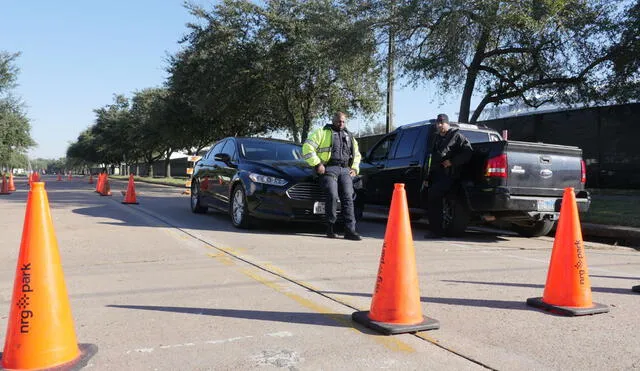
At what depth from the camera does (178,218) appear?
1097cm

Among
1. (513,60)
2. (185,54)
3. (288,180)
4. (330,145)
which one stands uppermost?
(185,54)

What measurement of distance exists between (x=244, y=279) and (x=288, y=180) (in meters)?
3.38

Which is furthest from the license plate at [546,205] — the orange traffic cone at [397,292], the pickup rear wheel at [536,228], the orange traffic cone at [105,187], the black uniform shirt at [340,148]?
the orange traffic cone at [105,187]

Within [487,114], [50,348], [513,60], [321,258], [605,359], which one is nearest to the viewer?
[50,348]

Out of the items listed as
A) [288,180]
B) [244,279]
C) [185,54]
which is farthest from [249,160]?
[185,54]

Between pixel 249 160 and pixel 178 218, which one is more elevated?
pixel 249 160

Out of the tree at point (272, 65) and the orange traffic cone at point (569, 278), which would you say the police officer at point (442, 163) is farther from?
the tree at point (272, 65)

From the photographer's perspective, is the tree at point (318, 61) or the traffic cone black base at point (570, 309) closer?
the traffic cone black base at point (570, 309)

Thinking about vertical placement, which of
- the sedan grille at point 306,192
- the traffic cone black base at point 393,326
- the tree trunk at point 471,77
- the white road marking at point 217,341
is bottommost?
the white road marking at point 217,341

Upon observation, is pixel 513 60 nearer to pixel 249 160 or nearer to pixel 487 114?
pixel 487 114

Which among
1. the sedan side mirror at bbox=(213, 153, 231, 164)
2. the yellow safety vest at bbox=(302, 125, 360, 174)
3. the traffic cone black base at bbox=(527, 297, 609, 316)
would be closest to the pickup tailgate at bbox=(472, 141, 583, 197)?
the yellow safety vest at bbox=(302, 125, 360, 174)

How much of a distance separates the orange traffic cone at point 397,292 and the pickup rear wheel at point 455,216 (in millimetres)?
4674

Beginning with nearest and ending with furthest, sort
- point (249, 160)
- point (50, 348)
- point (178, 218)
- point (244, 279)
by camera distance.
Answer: point (50, 348), point (244, 279), point (249, 160), point (178, 218)

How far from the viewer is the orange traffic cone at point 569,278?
13.8 ft
